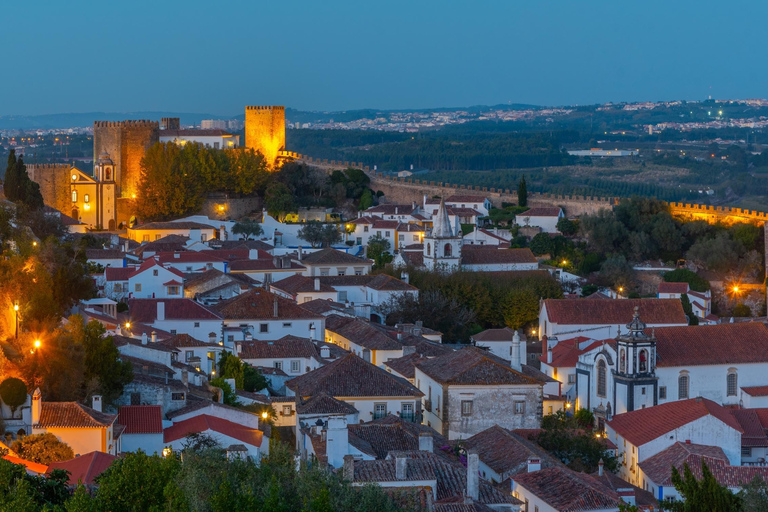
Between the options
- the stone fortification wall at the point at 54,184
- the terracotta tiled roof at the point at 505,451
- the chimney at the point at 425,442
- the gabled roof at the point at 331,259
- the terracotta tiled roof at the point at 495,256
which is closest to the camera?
the chimney at the point at 425,442

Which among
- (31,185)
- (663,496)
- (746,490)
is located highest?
(31,185)

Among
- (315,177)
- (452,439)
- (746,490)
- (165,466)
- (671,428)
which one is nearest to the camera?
(165,466)

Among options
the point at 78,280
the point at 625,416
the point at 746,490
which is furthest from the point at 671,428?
the point at 78,280

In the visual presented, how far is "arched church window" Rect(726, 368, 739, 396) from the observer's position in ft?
106

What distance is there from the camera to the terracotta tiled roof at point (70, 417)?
62.6 feet

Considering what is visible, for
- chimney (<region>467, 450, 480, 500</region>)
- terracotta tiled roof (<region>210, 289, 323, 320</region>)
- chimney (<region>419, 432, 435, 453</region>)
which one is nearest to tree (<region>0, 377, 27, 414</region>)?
chimney (<region>419, 432, 435, 453</region>)

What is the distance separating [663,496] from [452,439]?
3.85 metres

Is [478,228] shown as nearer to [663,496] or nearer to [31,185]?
[31,185]

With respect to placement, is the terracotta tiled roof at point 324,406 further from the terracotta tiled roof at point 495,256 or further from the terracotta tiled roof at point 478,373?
the terracotta tiled roof at point 495,256

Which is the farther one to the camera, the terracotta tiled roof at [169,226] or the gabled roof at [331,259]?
the terracotta tiled roof at [169,226]

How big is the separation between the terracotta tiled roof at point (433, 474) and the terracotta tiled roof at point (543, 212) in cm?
3675

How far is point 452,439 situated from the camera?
24.0 metres

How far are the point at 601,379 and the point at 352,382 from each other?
9313 millimetres

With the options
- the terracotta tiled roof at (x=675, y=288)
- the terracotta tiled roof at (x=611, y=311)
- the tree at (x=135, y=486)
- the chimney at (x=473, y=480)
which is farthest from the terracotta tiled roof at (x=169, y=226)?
the tree at (x=135, y=486)
